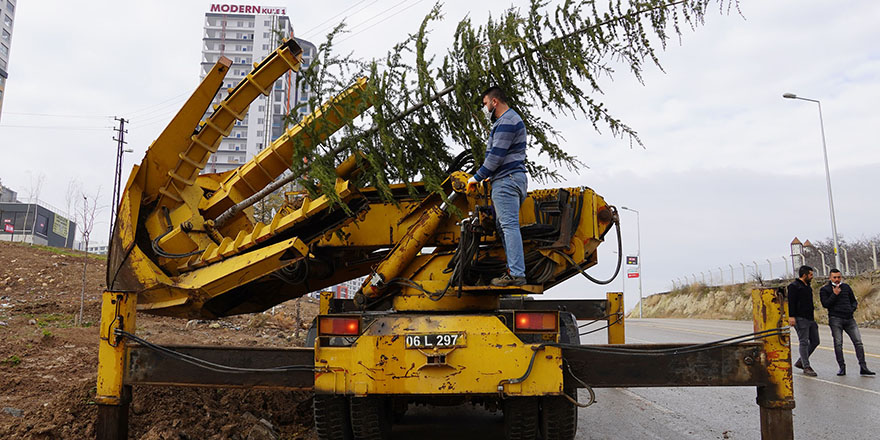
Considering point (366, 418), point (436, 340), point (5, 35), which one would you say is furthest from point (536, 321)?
point (5, 35)

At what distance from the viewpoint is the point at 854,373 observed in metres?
10.1

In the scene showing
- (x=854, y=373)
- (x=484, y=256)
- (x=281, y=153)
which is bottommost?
(x=854, y=373)

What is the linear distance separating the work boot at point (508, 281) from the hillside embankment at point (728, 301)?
16485mm

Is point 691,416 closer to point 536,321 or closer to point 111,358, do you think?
point 536,321

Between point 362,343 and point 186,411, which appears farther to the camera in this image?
point 186,411

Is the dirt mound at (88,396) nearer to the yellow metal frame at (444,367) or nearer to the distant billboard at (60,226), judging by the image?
the yellow metal frame at (444,367)

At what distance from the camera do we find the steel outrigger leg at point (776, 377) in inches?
153

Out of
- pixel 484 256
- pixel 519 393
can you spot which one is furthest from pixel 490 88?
pixel 519 393

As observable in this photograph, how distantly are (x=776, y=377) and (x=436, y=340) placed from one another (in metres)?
2.15

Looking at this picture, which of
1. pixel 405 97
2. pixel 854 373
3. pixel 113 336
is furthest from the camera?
pixel 854 373

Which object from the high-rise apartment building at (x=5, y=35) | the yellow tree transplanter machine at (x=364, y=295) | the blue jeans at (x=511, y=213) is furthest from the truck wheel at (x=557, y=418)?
the high-rise apartment building at (x=5, y=35)

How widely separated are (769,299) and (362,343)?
104 inches

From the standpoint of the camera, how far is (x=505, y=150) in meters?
4.63

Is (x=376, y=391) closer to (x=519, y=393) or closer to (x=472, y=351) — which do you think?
(x=472, y=351)
